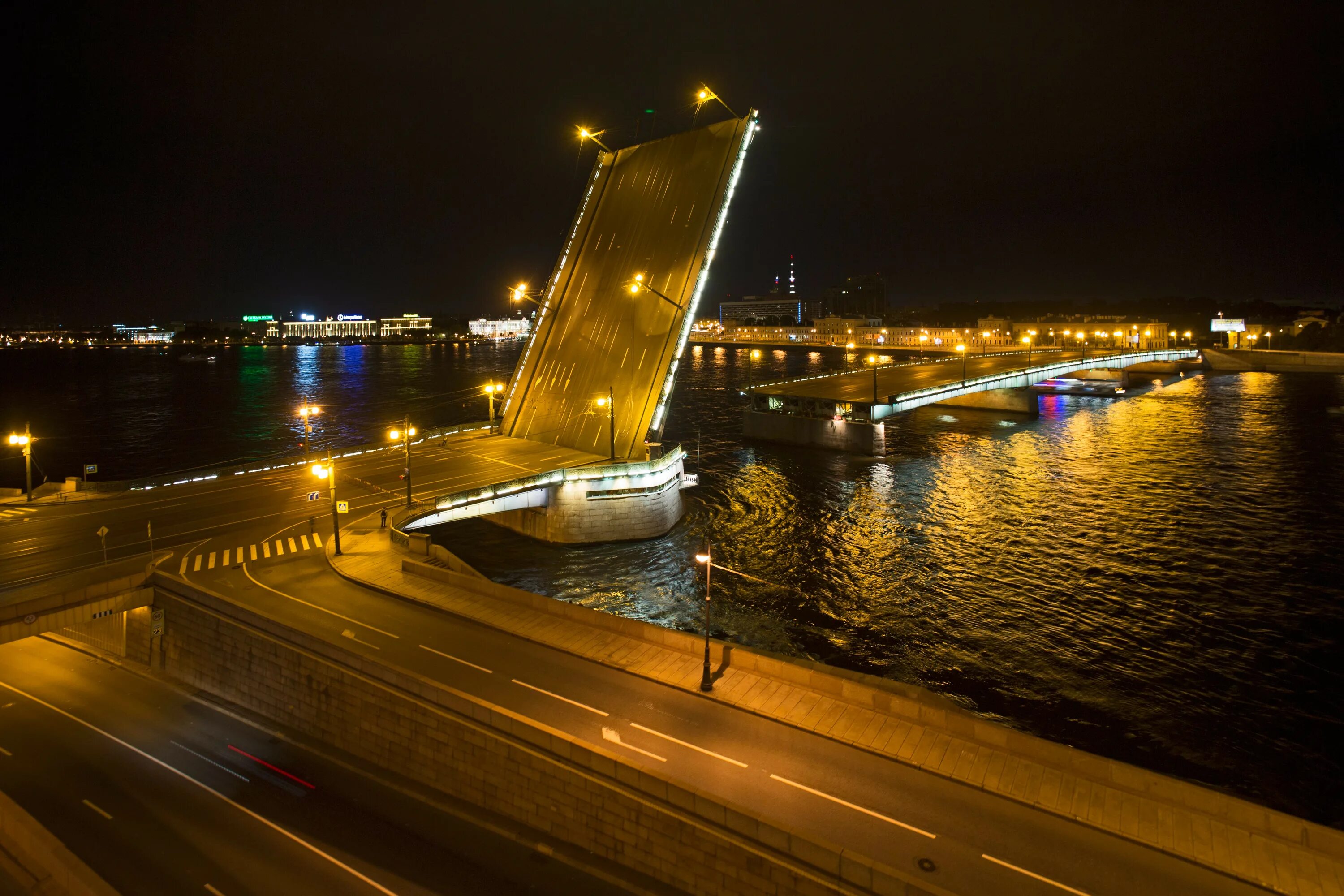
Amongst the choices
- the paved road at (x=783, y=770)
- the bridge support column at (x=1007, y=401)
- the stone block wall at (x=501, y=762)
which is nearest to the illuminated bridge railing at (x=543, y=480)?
the stone block wall at (x=501, y=762)

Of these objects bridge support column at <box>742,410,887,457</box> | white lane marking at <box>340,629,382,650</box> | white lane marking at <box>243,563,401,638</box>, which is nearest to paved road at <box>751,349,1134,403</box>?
bridge support column at <box>742,410,887,457</box>

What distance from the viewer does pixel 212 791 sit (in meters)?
14.2

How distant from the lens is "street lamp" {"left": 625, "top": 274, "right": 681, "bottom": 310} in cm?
3009

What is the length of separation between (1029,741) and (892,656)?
28.7 ft

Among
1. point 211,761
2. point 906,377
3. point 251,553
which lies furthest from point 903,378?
point 211,761

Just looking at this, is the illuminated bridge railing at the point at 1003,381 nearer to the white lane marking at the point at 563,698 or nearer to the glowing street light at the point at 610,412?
the glowing street light at the point at 610,412

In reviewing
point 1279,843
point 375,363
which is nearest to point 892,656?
point 1279,843

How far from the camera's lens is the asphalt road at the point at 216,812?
11789mm

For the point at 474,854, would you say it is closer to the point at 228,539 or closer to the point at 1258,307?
the point at 228,539

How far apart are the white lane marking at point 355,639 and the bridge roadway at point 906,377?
42330 millimetres

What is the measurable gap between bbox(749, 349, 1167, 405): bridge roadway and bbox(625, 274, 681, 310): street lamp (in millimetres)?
25540

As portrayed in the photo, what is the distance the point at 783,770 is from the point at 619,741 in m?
2.63

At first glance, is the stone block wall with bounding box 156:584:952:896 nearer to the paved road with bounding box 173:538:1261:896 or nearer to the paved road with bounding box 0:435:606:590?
the paved road with bounding box 173:538:1261:896

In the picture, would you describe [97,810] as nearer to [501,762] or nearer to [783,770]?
[501,762]
